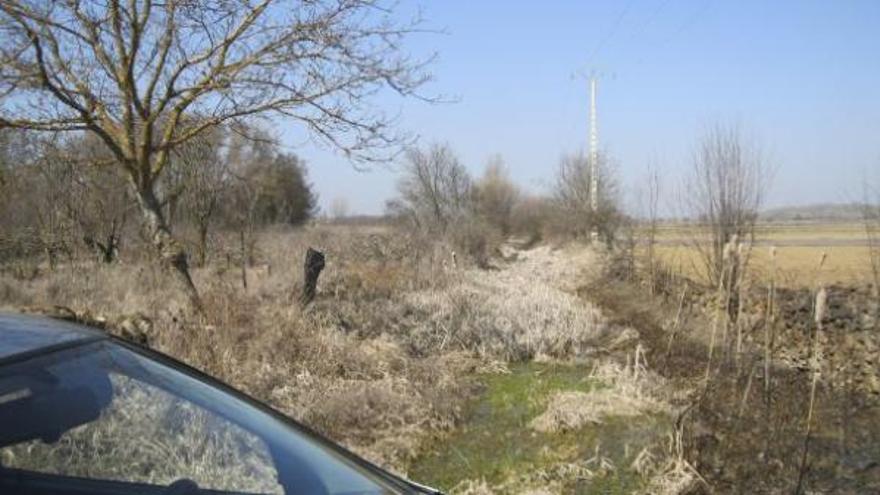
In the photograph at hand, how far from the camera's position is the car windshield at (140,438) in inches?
88.8

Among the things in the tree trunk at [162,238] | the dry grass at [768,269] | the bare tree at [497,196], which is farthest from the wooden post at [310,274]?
the bare tree at [497,196]

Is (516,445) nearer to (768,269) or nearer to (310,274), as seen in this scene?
(310,274)

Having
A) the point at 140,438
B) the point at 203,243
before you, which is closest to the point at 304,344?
the point at 140,438

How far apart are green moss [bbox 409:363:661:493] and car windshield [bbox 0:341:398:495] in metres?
4.11

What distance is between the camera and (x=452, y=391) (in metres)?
10.1

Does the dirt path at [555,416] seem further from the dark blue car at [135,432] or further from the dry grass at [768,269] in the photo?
the dry grass at [768,269]

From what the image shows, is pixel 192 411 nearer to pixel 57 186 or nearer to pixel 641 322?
pixel 641 322

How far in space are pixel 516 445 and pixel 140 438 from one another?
18.5 ft

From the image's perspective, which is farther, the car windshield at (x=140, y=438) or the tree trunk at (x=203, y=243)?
the tree trunk at (x=203, y=243)

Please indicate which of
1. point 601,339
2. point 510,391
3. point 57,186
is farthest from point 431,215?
point 510,391

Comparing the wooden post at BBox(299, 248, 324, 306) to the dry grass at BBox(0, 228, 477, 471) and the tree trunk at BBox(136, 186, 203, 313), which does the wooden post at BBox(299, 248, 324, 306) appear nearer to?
the dry grass at BBox(0, 228, 477, 471)

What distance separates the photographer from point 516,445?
798 centimetres

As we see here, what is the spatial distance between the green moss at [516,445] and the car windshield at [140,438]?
4.11m

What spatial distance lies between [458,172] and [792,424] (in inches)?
1578
